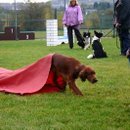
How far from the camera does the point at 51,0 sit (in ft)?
136

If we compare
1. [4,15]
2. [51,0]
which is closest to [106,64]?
[4,15]

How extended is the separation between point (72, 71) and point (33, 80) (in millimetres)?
894

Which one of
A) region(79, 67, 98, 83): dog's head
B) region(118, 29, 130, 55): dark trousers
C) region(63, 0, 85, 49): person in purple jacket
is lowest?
region(79, 67, 98, 83): dog's head

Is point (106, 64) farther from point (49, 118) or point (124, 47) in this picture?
point (49, 118)

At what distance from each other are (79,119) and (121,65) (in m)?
6.17

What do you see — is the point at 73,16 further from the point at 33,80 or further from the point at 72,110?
the point at 72,110

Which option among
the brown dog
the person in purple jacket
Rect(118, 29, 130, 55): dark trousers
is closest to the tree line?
the person in purple jacket

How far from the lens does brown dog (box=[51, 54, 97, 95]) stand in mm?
7113

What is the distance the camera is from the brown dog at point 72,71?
7113 millimetres

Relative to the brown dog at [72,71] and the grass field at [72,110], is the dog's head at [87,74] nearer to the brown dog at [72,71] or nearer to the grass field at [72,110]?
the brown dog at [72,71]

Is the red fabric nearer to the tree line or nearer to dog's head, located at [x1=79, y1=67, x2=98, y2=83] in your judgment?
dog's head, located at [x1=79, y1=67, x2=98, y2=83]

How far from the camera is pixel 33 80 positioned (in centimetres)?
775

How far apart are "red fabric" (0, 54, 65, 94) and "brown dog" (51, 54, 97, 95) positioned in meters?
0.25

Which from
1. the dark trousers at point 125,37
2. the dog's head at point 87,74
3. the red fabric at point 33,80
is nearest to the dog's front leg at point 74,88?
the dog's head at point 87,74
